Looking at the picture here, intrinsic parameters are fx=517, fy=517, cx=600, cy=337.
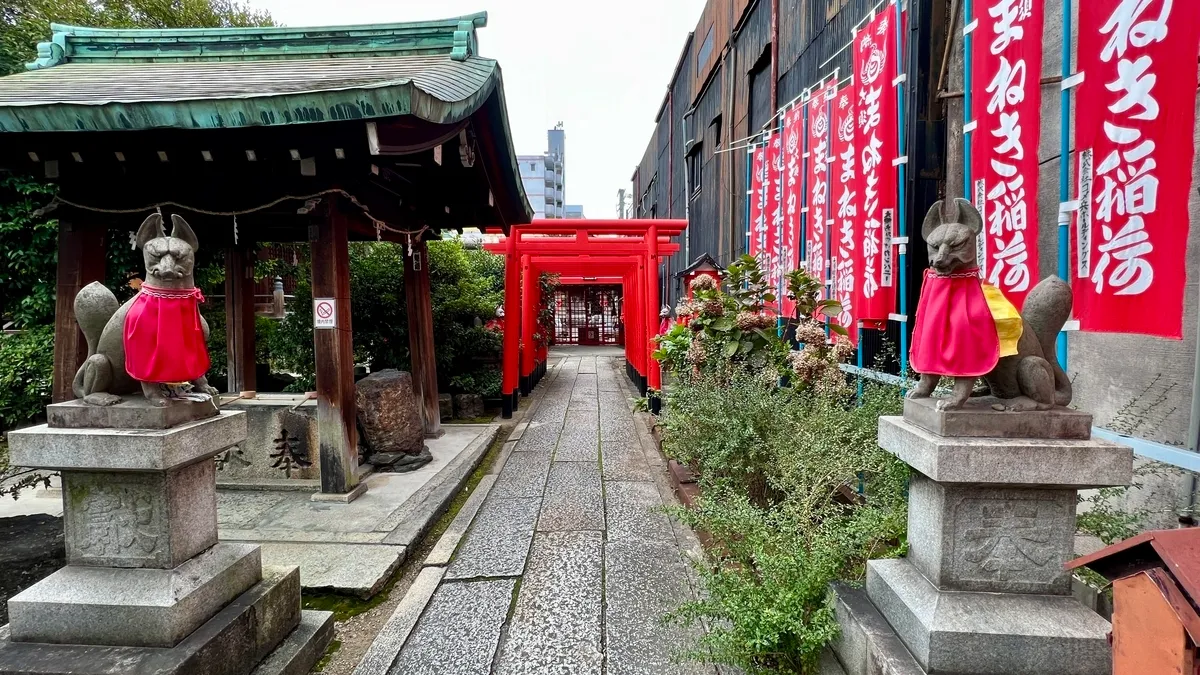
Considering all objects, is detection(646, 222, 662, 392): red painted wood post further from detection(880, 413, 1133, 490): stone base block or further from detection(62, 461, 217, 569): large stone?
detection(62, 461, 217, 569): large stone

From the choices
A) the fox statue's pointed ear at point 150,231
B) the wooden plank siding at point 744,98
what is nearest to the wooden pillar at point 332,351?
the fox statue's pointed ear at point 150,231

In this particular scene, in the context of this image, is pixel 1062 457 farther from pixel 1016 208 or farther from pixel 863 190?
pixel 863 190

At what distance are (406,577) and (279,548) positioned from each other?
1003 mm

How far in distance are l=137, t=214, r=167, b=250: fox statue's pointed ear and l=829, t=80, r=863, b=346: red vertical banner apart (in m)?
4.91

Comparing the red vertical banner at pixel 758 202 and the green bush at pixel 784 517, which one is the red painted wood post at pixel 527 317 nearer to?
the red vertical banner at pixel 758 202

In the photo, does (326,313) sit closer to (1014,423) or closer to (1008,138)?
(1014,423)

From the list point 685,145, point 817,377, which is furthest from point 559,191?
point 817,377

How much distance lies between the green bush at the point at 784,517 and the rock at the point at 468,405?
15.6 ft

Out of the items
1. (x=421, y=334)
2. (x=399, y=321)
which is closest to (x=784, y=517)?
(x=421, y=334)

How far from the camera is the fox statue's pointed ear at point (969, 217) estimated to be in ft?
6.62

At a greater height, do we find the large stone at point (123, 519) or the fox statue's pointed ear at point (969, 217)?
the fox statue's pointed ear at point (969, 217)

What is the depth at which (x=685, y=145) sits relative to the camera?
58.0ft

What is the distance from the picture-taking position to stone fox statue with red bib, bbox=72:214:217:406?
2260mm

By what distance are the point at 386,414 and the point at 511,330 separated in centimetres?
328
